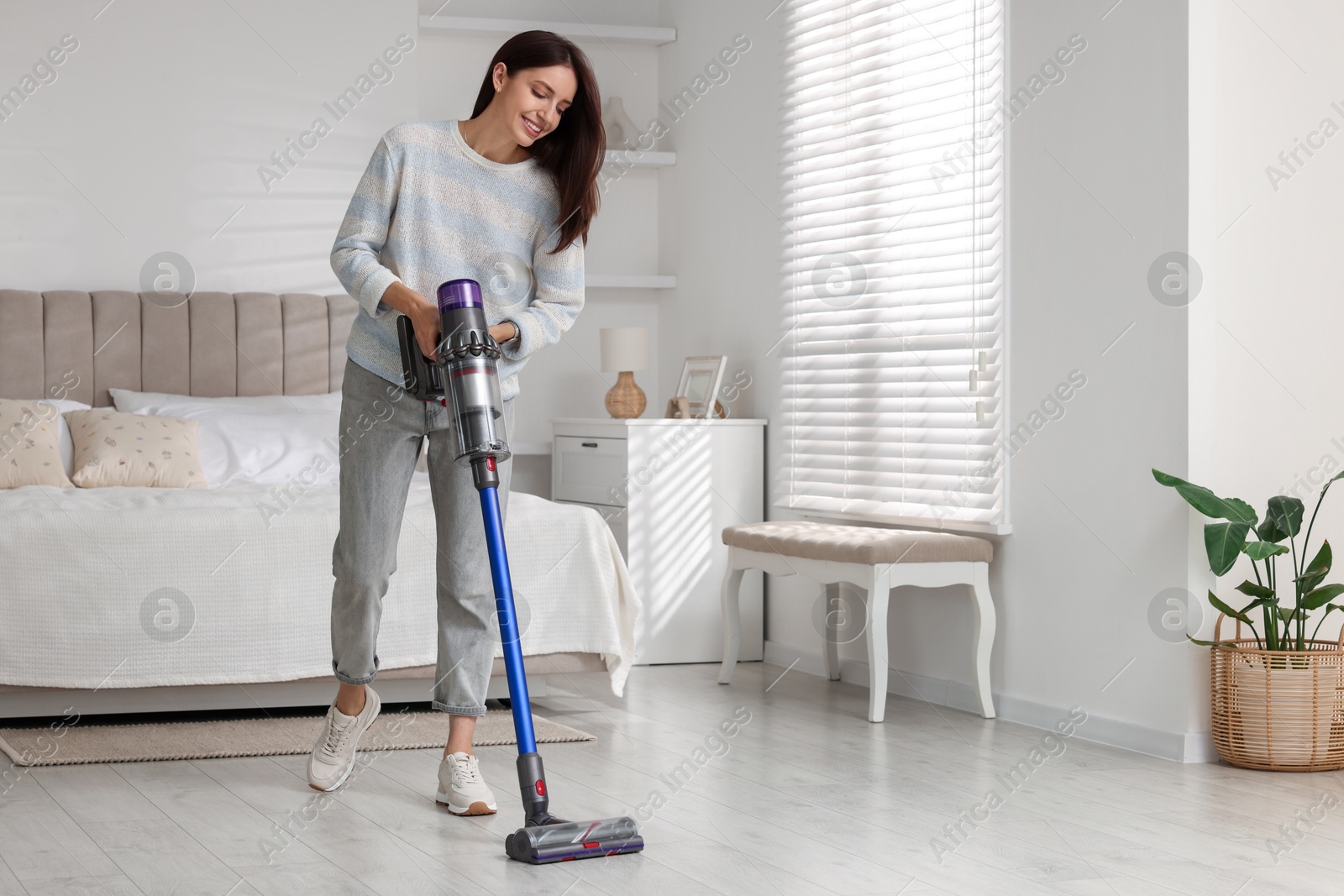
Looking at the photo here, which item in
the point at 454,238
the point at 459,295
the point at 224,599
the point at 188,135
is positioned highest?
the point at 188,135

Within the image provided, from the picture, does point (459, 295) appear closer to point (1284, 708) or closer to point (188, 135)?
point (1284, 708)

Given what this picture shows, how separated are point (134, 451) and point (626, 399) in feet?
5.46

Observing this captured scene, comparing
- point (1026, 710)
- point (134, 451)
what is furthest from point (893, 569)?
point (134, 451)

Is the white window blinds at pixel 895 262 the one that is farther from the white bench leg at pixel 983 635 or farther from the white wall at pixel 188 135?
the white wall at pixel 188 135

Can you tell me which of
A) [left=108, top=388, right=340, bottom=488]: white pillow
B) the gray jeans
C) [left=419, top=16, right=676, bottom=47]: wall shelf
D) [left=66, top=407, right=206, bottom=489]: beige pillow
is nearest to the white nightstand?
[left=108, top=388, right=340, bottom=488]: white pillow

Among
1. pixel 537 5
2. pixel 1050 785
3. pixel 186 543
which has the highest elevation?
pixel 537 5

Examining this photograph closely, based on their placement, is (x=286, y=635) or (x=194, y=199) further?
(x=194, y=199)

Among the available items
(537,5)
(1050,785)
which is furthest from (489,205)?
(537,5)

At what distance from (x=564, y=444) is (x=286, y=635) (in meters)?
1.84

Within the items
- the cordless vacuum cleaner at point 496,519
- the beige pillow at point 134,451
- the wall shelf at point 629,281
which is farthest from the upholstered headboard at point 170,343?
the cordless vacuum cleaner at point 496,519

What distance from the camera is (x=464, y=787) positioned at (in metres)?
2.50

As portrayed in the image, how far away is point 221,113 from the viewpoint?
16.1 ft

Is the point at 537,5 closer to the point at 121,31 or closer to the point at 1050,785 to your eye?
the point at 121,31

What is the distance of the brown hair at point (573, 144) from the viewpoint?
2.42 meters
